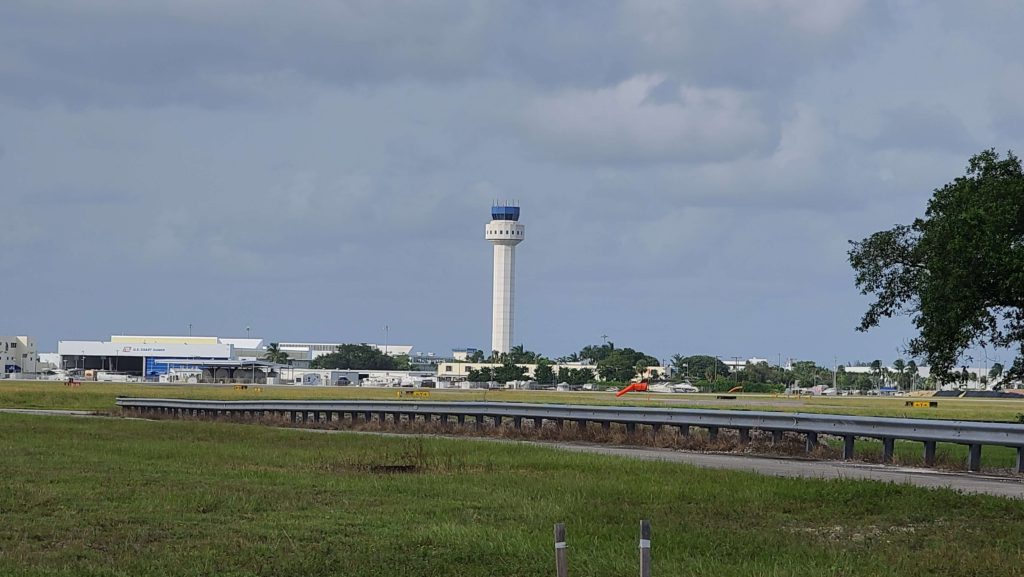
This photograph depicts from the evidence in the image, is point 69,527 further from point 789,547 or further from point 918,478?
point 918,478

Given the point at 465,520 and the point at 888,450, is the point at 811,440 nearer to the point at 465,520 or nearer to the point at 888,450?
the point at 888,450

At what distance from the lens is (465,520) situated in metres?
14.2

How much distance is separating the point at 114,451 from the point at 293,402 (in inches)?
723

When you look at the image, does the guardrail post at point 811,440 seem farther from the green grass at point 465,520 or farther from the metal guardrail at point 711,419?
the green grass at point 465,520

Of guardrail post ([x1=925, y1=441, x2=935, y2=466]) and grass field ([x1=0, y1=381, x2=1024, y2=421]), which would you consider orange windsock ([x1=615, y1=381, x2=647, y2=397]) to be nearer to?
grass field ([x1=0, y1=381, x2=1024, y2=421])

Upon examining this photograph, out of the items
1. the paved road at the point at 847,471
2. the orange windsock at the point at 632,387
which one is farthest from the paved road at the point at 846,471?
the orange windsock at the point at 632,387

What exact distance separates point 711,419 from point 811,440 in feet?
8.67

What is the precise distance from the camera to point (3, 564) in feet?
36.5

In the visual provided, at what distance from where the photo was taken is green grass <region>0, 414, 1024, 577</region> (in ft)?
37.6

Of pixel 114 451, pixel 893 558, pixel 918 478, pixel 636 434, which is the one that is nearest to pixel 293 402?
pixel 636 434

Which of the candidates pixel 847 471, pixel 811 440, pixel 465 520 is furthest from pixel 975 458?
pixel 465 520

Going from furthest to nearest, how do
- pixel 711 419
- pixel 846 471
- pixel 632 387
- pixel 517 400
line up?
1. pixel 632 387
2. pixel 517 400
3. pixel 711 419
4. pixel 846 471

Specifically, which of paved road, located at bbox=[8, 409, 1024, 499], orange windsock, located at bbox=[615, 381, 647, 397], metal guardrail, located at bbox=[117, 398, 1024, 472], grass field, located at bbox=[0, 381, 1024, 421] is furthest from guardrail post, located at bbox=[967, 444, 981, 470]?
orange windsock, located at bbox=[615, 381, 647, 397]

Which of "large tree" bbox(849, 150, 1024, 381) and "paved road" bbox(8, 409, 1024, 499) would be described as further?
"large tree" bbox(849, 150, 1024, 381)
